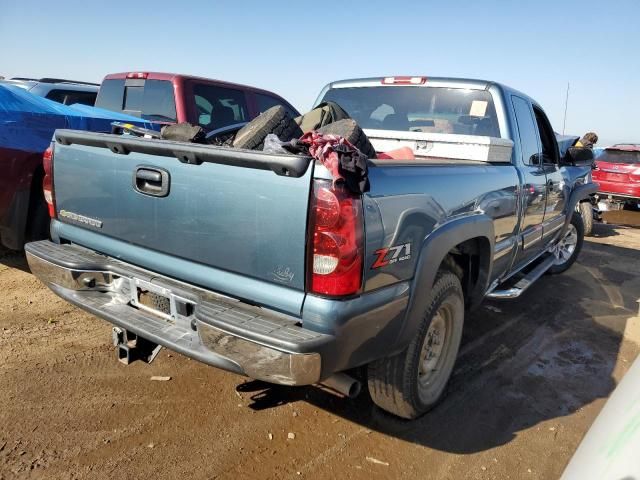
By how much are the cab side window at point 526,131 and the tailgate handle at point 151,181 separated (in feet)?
9.49

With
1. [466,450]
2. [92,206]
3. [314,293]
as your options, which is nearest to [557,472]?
[466,450]

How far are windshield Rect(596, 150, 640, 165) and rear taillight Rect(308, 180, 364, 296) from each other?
38.6 ft

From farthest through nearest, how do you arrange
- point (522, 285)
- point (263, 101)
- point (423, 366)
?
point (263, 101), point (522, 285), point (423, 366)

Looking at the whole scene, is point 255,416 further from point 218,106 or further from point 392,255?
point 218,106

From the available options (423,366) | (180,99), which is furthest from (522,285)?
(180,99)

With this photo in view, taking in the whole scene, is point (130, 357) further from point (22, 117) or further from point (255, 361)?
point (22, 117)

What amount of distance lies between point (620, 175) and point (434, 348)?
10551mm

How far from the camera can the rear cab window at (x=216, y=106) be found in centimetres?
597

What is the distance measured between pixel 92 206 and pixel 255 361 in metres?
1.48

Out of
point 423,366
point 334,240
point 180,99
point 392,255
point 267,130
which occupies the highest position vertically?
point 180,99

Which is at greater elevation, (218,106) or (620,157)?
(218,106)

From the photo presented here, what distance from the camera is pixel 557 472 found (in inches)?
101

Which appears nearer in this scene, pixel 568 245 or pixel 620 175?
pixel 568 245

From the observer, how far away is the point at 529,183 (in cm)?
391
